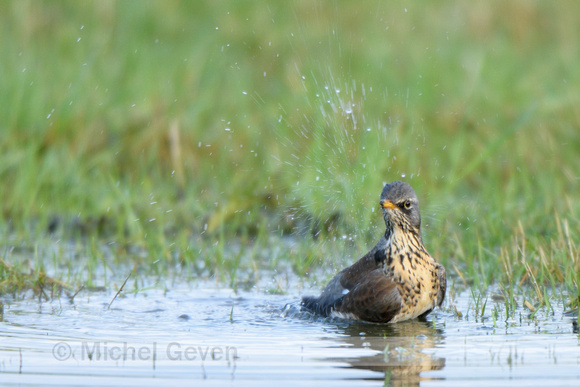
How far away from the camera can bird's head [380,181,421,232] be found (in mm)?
6035

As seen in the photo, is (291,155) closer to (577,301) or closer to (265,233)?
(265,233)

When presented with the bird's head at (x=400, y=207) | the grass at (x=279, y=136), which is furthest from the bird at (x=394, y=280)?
the grass at (x=279, y=136)

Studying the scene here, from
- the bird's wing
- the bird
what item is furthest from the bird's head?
the bird's wing

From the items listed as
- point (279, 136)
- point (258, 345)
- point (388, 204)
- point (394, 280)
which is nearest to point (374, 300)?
point (394, 280)

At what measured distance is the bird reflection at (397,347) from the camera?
4.52m

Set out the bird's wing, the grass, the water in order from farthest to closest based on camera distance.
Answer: the grass
the bird's wing
the water

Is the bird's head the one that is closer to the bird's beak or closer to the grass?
the bird's beak

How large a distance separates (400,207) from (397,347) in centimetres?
119

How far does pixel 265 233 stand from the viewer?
8.07 m

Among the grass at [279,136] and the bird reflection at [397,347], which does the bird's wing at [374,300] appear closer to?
the bird reflection at [397,347]

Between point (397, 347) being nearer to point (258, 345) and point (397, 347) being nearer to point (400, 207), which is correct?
point (258, 345)

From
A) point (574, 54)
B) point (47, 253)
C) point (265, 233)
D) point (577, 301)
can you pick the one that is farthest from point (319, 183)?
point (574, 54)

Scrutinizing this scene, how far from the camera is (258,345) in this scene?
509 centimetres

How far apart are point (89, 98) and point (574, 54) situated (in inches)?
212
